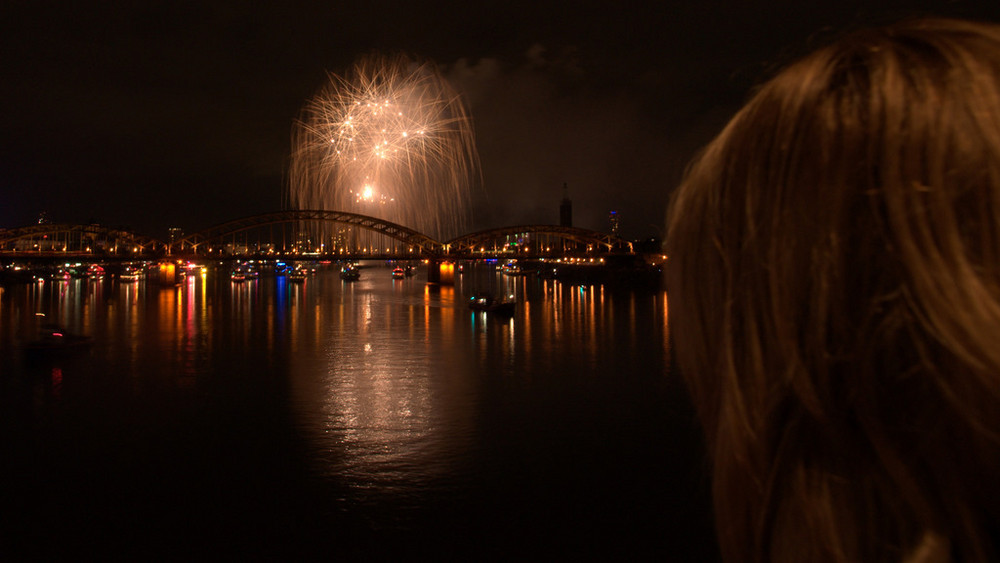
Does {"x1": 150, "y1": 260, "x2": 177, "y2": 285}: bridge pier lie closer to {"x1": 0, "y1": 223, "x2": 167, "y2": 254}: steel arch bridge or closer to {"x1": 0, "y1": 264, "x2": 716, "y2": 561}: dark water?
{"x1": 0, "y1": 223, "x2": 167, "y2": 254}: steel arch bridge

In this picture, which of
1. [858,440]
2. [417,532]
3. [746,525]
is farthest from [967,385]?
[417,532]

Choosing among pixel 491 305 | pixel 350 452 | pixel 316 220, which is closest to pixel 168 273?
pixel 316 220

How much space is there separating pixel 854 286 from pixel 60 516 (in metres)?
14.9

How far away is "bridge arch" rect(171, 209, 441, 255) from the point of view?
86688 millimetres

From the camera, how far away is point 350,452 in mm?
15180

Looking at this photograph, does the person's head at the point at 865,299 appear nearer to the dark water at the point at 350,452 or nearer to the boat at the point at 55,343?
the dark water at the point at 350,452

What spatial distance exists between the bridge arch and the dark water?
58.4 meters

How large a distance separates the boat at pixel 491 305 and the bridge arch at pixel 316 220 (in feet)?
130

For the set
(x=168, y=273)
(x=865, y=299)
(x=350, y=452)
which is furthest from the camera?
(x=168, y=273)

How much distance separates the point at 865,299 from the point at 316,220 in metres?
94.3

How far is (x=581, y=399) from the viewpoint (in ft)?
66.8

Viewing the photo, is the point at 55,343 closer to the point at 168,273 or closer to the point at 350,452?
the point at 350,452

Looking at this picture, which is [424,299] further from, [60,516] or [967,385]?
[967,385]

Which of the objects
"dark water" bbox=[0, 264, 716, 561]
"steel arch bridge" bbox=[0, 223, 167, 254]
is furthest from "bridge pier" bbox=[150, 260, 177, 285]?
"dark water" bbox=[0, 264, 716, 561]
